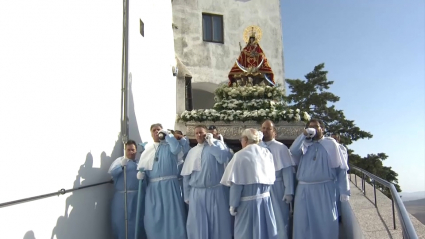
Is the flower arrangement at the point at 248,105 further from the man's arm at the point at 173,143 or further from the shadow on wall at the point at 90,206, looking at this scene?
the man's arm at the point at 173,143

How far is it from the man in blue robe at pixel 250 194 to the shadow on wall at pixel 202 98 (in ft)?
41.7

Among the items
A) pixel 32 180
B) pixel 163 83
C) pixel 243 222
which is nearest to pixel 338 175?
pixel 243 222

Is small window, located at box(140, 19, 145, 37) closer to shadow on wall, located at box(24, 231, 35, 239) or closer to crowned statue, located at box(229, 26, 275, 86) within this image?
crowned statue, located at box(229, 26, 275, 86)

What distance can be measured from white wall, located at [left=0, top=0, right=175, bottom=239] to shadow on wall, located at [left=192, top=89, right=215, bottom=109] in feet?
33.9

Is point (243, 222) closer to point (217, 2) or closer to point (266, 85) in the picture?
point (266, 85)

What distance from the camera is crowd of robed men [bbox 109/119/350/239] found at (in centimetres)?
495

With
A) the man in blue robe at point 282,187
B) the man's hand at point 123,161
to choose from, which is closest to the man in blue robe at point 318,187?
the man in blue robe at point 282,187

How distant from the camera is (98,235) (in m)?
5.67

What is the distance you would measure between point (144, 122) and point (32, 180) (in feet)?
13.1

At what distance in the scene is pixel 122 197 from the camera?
587 centimetres

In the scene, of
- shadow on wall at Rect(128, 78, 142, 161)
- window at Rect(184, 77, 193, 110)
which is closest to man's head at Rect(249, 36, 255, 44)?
window at Rect(184, 77, 193, 110)

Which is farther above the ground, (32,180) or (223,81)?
(223,81)

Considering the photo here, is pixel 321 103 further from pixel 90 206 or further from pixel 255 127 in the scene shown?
pixel 90 206

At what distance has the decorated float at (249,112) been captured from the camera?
964 centimetres
